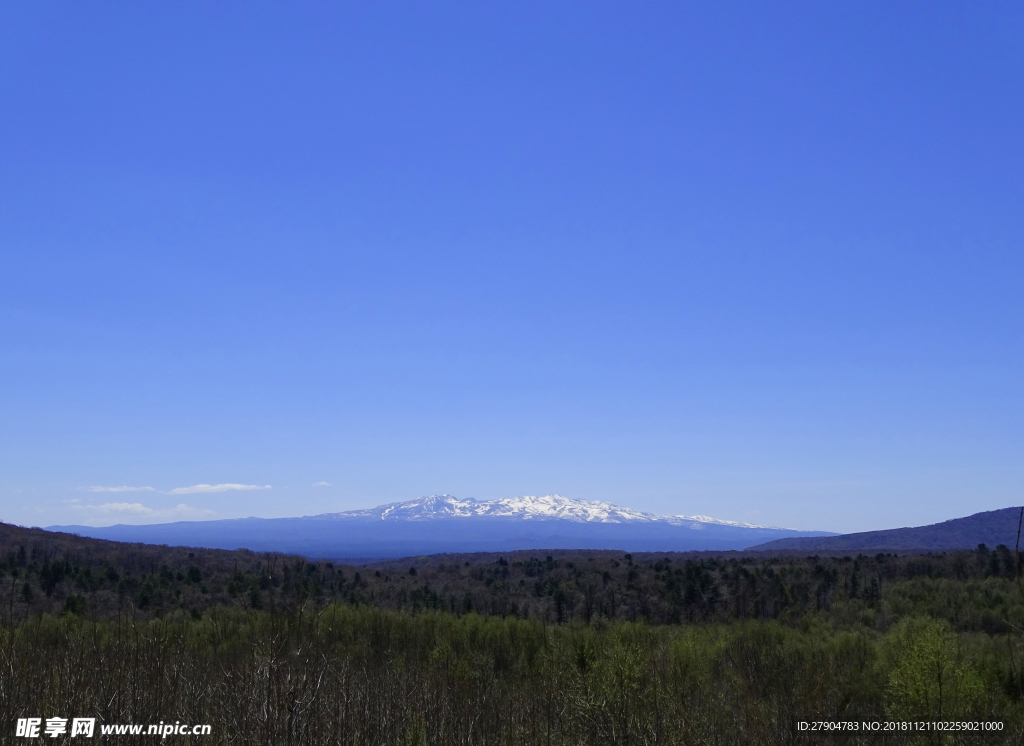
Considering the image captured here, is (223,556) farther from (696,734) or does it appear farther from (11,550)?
(696,734)

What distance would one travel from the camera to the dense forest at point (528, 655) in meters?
8.45

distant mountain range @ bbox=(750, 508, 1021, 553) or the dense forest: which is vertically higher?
the dense forest

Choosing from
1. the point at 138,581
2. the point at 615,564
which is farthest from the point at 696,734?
the point at 615,564

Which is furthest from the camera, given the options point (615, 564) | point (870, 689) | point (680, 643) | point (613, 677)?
point (615, 564)

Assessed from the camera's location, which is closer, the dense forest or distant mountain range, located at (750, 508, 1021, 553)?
the dense forest

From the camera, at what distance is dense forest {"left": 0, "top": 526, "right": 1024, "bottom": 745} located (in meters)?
8.45

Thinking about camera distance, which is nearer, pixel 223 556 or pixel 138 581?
pixel 138 581

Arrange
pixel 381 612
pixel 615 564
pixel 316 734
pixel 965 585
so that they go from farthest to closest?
1. pixel 615 564
2. pixel 965 585
3. pixel 381 612
4. pixel 316 734

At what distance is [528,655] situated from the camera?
26000mm

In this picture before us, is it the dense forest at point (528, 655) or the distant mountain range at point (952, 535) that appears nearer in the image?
the dense forest at point (528, 655)

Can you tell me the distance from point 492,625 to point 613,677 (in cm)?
1300

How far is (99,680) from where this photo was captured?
330 inches

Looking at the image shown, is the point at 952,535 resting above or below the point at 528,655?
Answer: below

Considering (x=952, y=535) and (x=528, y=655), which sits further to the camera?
(x=952, y=535)
